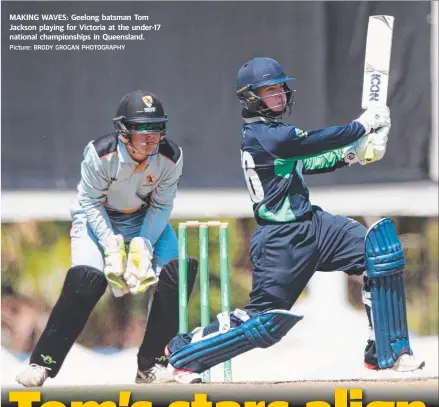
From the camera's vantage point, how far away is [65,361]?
22.8 ft

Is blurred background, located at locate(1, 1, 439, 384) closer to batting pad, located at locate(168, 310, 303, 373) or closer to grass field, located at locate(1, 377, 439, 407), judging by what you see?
grass field, located at locate(1, 377, 439, 407)

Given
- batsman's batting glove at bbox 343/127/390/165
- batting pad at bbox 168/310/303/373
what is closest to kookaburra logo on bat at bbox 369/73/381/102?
batsman's batting glove at bbox 343/127/390/165

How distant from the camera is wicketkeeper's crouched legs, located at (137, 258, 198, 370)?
6828mm

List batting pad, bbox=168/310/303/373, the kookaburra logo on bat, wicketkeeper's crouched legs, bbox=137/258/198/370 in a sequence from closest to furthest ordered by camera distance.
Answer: batting pad, bbox=168/310/303/373 < the kookaburra logo on bat < wicketkeeper's crouched legs, bbox=137/258/198/370

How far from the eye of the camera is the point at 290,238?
6.36m

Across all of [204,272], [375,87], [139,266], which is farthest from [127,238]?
[375,87]

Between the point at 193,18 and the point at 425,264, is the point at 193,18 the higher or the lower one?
the higher one

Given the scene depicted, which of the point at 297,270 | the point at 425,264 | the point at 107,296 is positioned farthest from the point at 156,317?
the point at 425,264

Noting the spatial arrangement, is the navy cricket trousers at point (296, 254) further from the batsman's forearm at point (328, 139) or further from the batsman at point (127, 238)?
the batsman at point (127, 238)

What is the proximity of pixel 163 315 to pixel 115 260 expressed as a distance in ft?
1.32

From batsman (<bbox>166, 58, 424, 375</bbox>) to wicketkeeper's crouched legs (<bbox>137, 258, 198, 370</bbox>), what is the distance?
12.9 inches

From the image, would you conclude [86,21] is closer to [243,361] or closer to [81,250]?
[81,250]

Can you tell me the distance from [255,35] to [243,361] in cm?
163

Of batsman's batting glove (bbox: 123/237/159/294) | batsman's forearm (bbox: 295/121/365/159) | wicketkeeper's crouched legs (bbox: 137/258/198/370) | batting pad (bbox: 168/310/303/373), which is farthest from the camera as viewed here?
wicketkeeper's crouched legs (bbox: 137/258/198/370)
